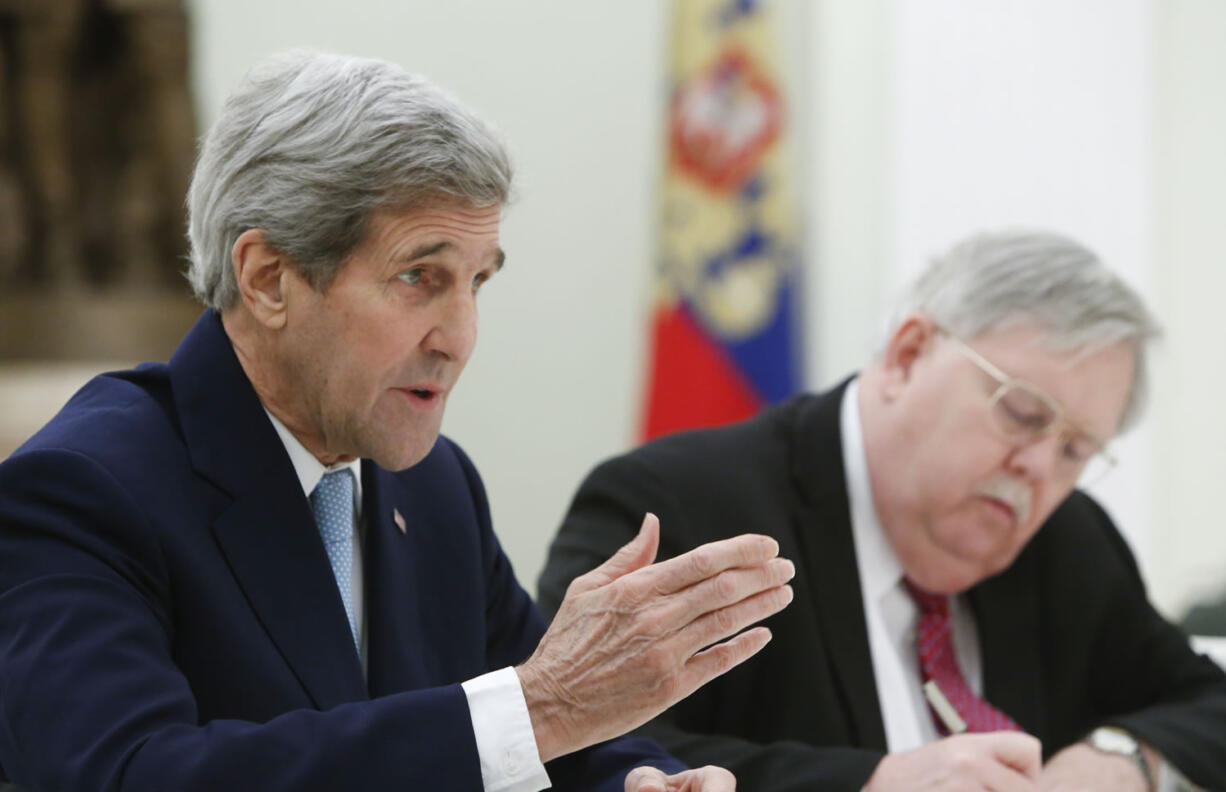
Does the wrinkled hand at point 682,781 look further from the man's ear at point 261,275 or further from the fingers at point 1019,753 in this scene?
the man's ear at point 261,275

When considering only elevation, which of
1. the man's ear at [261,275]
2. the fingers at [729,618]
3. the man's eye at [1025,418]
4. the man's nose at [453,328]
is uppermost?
the man's ear at [261,275]

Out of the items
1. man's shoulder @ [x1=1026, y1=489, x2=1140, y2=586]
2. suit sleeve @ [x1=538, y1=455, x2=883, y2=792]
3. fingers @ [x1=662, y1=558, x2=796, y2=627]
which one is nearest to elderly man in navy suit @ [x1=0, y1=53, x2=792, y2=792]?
fingers @ [x1=662, y1=558, x2=796, y2=627]

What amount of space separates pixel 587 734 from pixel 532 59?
5250 millimetres

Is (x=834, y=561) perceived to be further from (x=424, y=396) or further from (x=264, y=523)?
(x=264, y=523)

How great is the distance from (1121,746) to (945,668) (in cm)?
32

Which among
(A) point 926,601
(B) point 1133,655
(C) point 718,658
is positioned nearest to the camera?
(C) point 718,658

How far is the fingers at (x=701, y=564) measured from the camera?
1551mm

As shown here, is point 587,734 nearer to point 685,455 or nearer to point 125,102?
point 685,455

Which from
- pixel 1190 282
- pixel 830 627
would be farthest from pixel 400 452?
pixel 1190 282

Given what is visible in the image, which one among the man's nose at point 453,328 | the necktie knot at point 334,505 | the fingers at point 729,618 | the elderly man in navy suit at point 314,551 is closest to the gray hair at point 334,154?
the elderly man in navy suit at point 314,551

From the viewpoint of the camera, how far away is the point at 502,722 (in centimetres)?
155

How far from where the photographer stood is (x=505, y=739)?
154 cm

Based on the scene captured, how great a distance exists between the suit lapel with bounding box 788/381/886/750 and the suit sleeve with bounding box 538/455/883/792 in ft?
Result: 0.43

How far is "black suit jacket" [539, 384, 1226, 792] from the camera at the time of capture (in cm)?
250
